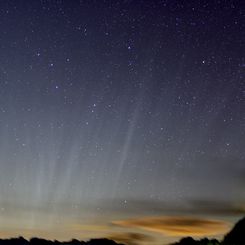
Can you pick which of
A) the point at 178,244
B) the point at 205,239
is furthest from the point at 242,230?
the point at 178,244

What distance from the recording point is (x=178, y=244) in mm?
66250

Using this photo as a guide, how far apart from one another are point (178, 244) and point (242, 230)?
81.1ft

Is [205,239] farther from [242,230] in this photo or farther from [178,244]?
[178,244]

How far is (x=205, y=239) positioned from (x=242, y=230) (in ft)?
12.8

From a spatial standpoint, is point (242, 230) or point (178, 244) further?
point (178, 244)

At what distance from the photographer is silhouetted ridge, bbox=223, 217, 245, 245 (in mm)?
39322

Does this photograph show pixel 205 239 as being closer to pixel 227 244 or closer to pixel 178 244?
pixel 227 244

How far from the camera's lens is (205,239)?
4469cm

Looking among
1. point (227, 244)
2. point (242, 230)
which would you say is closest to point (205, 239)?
point (242, 230)

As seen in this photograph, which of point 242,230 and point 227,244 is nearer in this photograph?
point 227,244

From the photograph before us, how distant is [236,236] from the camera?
137 feet

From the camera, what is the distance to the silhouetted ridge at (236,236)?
1548 inches

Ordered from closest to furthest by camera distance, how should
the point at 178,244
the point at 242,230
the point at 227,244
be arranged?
the point at 227,244, the point at 242,230, the point at 178,244

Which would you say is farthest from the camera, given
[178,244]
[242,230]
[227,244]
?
[178,244]
